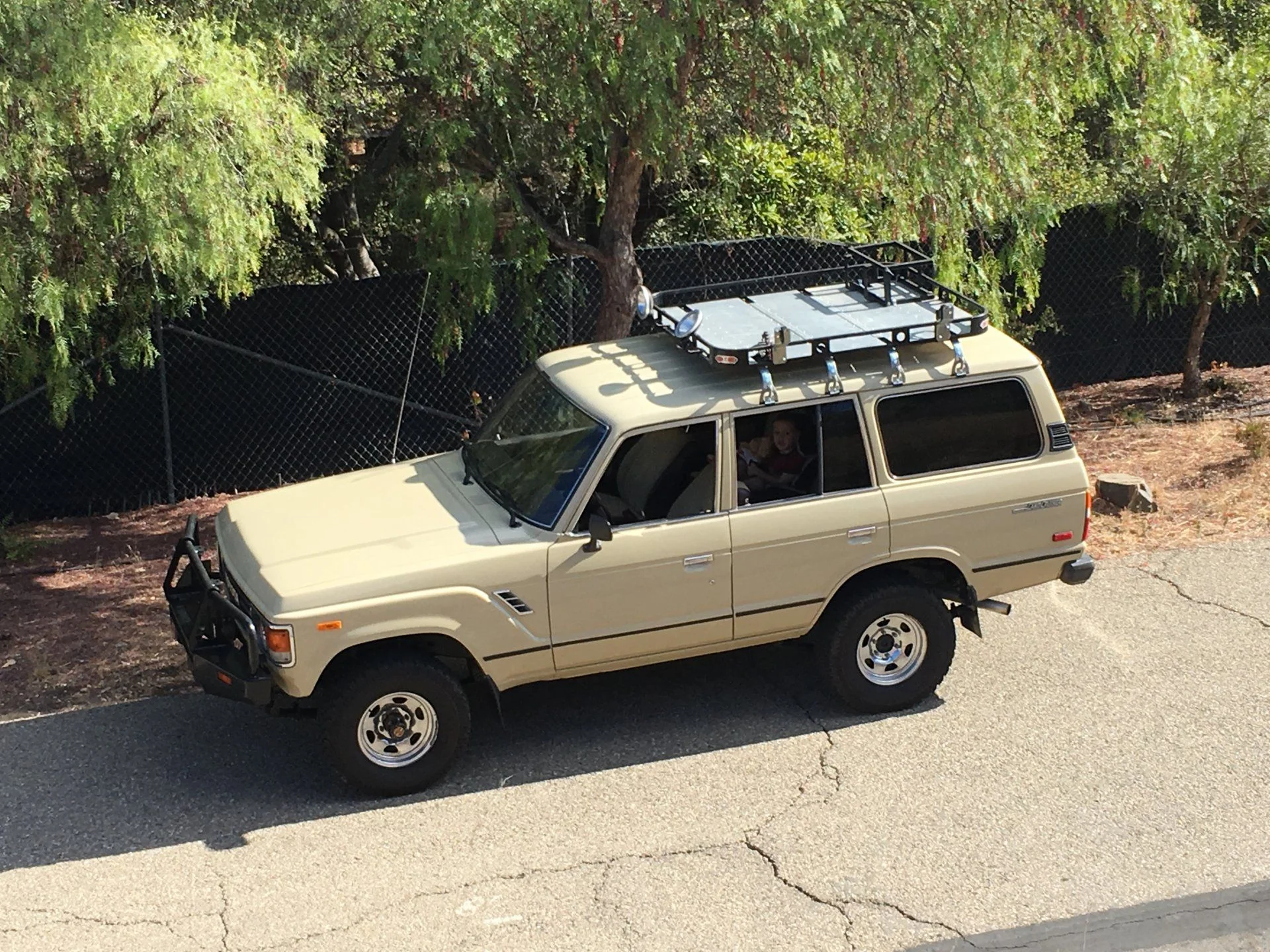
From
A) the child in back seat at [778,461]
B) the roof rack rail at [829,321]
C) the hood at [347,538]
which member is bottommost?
the hood at [347,538]

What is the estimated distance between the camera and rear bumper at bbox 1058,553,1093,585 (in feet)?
24.9

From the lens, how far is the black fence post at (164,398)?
11.3 metres

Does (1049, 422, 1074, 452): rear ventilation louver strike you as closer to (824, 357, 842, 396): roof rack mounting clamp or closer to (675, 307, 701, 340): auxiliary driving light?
(824, 357, 842, 396): roof rack mounting clamp

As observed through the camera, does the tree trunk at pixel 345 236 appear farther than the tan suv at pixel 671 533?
Yes

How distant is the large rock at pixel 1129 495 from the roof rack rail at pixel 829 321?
3.07 m

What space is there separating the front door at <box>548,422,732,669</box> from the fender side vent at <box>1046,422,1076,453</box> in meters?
1.76

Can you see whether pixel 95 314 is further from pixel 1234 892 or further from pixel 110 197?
pixel 1234 892

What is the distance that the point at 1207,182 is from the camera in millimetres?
12852

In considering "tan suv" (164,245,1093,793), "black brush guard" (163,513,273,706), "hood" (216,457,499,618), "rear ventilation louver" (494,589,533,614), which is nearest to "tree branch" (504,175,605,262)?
"tan suv" (164,245,1093,793)

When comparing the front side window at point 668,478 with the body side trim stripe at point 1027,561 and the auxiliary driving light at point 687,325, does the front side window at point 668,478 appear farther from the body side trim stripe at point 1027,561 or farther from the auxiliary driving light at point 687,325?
the body side trim stripe at point 1027,561

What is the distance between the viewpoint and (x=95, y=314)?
10703 millimetres

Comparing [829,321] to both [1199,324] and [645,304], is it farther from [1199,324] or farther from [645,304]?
[1199,324]

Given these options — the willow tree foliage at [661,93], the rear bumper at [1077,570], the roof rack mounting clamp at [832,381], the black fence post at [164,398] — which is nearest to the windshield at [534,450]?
the roof rack mounting clamp at [832,381]

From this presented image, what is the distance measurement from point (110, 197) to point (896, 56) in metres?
4.51
